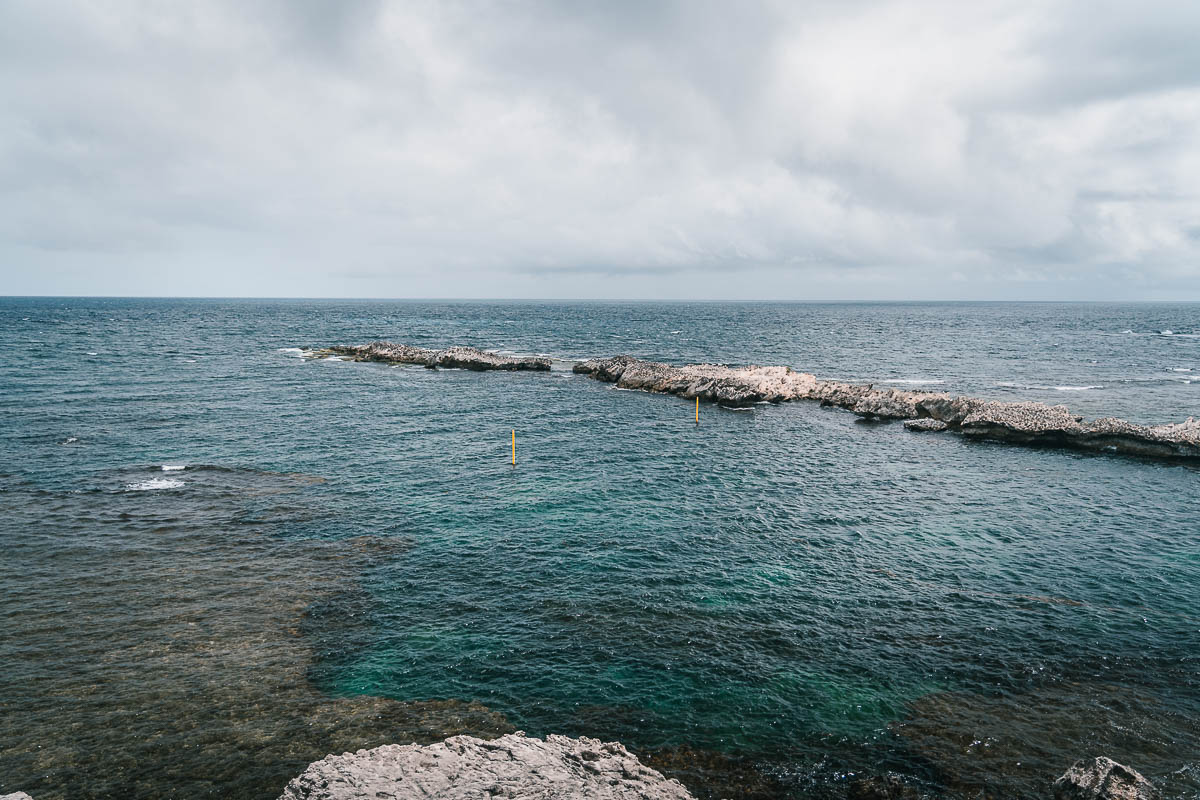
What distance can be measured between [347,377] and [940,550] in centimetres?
7419

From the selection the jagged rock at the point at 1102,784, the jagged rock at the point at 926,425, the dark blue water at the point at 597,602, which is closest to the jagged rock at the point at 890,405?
the jagged rock at the point at 926,425

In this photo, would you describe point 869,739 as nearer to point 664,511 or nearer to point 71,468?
point 664,511

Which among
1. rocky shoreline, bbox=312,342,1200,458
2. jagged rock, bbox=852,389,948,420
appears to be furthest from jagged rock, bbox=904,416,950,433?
jagged rock, bbox=852,389,948,420

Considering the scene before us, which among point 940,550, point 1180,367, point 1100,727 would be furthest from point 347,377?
point 1180,367

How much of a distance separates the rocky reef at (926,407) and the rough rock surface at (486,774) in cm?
4956

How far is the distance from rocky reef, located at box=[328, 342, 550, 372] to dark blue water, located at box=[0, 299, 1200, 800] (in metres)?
38.8

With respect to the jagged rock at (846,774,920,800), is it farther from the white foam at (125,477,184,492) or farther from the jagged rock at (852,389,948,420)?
the jagged rock at (852,389,948,420)

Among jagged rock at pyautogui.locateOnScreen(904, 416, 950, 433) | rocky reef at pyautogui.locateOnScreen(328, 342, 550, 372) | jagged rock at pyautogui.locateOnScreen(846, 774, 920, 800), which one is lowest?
jagged rock at pyautogui.locateOnScreen(846, 774, 920, 800)

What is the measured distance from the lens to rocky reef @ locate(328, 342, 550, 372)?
9275cm

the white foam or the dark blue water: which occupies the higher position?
the white foam

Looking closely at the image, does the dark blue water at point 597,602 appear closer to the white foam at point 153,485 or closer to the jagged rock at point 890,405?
the white foam at point 153,485

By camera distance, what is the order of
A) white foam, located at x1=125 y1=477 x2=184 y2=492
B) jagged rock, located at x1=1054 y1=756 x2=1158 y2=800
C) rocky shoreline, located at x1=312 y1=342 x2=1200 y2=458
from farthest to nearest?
1. rocky shoreline, located at x1=312 y1=342 x2=1200 y2=458
2. white foam, located at x1=125 y1=477 x2=184 y2=492
3. jagged rock, located at x1=1054 y1=756 x2=1158 y2=800

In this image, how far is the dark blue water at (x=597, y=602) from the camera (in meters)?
17.6

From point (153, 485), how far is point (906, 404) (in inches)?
2470
